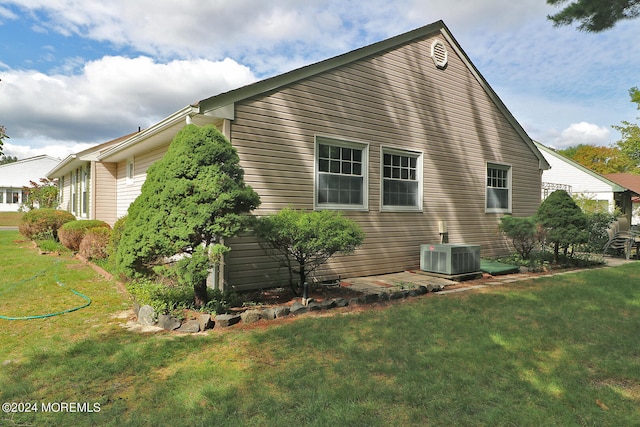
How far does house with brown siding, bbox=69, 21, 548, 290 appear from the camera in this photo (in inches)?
253

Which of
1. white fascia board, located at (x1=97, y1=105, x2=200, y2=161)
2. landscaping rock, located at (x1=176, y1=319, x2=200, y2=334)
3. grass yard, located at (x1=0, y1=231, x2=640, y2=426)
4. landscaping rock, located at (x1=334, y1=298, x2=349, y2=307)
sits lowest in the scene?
grass yard, located at (x1=0, y1=231, x2=640, y2=426)

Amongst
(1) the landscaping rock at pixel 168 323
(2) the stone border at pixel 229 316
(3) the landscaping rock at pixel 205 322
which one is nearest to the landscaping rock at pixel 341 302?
(2) the stone border at pixel 229 316

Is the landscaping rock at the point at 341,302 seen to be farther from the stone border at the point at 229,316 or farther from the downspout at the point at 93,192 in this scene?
the downspout at the point at 93,192

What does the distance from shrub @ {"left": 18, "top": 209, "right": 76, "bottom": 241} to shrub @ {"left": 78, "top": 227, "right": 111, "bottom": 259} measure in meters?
5.36

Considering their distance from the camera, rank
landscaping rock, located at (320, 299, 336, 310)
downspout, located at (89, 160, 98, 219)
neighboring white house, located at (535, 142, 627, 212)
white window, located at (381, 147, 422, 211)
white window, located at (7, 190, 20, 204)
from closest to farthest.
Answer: landscaping rock, located at (320, 299, 336, 310), white window, located at (381, 147, 422, 211), downspout, located at (89, 160, 98, 219), neighboring white house, located at (535, 142, 627, 212), white window, located at (7, 190, 20, 204)

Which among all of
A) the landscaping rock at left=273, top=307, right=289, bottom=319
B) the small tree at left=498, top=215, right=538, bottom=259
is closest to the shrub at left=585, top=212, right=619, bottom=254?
the small tree at left=498, top=215, right=538, bottom=259

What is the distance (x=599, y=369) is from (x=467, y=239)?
674cm

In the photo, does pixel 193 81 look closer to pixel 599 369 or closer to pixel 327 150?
pixel 327 150

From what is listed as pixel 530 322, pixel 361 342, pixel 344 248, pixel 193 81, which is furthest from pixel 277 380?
pixel 193 81

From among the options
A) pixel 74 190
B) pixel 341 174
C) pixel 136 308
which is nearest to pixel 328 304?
pixel 136 308

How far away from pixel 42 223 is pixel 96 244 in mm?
5972

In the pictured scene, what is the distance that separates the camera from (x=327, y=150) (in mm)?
7410

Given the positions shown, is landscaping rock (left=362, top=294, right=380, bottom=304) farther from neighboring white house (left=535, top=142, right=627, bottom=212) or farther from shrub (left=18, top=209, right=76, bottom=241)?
neighboring white house (left=535, top=142, right=627, bottom=212)

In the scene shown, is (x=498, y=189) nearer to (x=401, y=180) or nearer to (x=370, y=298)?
(x=401, y=180)
